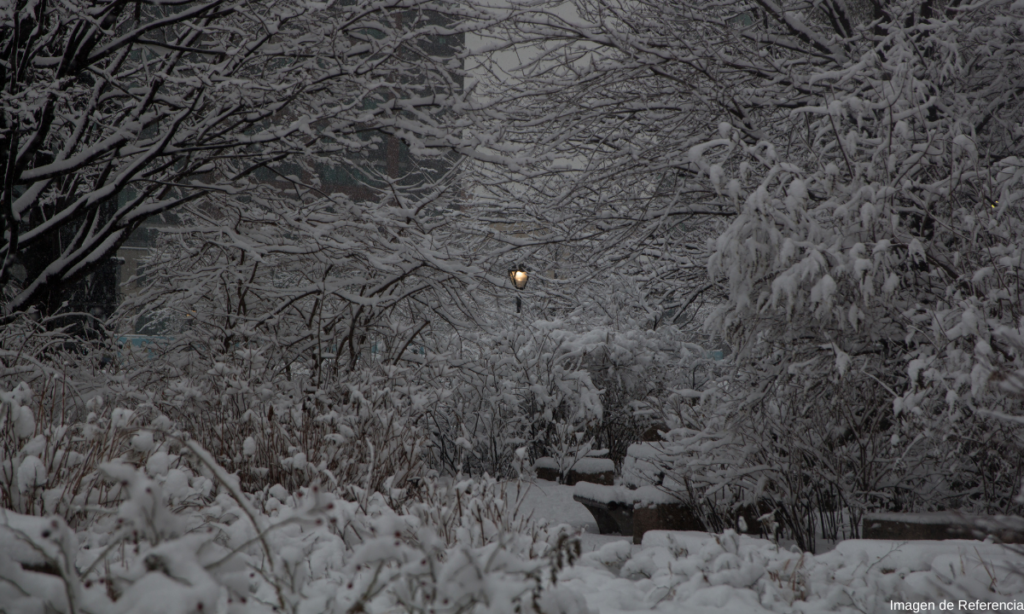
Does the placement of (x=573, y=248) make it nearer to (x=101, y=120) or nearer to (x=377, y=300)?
(x=377, y=300)

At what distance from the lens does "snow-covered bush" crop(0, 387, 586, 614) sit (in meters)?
1.19

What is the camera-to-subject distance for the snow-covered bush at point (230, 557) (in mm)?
1187

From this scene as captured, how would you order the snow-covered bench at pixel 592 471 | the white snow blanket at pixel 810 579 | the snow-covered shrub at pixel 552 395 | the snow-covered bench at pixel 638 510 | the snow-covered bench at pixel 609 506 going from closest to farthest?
the white snow blanket at pixel 810 579, the snow-covered bench at pixel 638 510, the snow-covered bench at pixel 609 506, the snow-covered bench at pixel 592 471, the snow-covered shrub at pixel 552 395

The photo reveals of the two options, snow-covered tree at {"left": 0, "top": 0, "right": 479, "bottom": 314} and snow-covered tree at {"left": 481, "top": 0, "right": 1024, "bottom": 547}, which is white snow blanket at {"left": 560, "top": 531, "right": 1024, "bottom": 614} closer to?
snow-covered tree at {"left": 481, "top": 0, "right": 1024, "bottom": 547}

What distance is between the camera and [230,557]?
1.29m

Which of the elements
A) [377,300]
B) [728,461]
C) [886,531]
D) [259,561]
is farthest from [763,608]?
[377,300]

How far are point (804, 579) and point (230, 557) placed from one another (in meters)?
2.25

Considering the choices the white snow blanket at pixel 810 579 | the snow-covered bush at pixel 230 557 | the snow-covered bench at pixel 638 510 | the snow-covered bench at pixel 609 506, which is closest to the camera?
the snow-covered bush at pixel 230 557

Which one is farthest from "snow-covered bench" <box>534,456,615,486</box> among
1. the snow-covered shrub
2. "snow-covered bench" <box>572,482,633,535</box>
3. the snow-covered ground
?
the snow-covered ground

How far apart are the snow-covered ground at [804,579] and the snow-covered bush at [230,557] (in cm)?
41

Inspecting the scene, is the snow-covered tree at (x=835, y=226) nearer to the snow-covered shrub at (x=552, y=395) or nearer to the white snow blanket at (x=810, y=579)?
the white snow blanket at (x=810, y=579)

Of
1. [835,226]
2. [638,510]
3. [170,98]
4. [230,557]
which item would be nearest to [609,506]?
[638,510]

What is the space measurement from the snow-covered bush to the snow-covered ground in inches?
16.3

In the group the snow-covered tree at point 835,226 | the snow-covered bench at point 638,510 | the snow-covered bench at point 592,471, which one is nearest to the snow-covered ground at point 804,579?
the snow-covered tree at point 835,226
